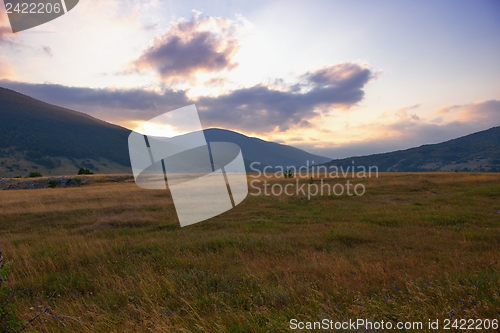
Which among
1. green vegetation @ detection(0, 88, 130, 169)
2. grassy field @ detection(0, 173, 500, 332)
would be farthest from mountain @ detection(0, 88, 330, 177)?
grassy field @ detection(0, 173, 500, 332)

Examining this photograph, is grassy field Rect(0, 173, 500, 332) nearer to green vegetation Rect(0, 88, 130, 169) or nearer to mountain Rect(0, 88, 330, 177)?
mountain Rect(0, 88, 330, 177)

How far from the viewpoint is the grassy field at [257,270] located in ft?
14.8

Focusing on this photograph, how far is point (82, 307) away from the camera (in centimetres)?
545

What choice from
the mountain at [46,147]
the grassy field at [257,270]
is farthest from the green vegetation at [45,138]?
the grassy field at [257,270]

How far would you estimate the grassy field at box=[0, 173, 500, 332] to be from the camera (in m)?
4.52

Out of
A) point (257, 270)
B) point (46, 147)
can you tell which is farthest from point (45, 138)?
point (257, 270)

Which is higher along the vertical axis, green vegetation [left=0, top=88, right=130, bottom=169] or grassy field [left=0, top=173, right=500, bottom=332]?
green vegetation [left=0, top=88, right=130, bottom=169]

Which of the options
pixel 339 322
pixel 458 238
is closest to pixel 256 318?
pixel 339 322

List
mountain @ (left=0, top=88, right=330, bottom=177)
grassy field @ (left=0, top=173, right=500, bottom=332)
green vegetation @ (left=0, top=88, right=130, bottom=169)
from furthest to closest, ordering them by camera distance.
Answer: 1. green vegetation @ (left=0, top=88, right=130, bottom=169)
2. mountain @ (left=0, top=88, right=330, bottom=177)
3. grassy field @ (left=0, top=173, right=500, bottom=332)

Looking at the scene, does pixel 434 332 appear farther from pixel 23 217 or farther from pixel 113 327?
pixel 23 217

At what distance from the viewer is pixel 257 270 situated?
687 cm

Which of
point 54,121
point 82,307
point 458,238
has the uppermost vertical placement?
point 54,121

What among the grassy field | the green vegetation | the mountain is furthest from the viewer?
the green vegetation

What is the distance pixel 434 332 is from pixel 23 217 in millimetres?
20346
